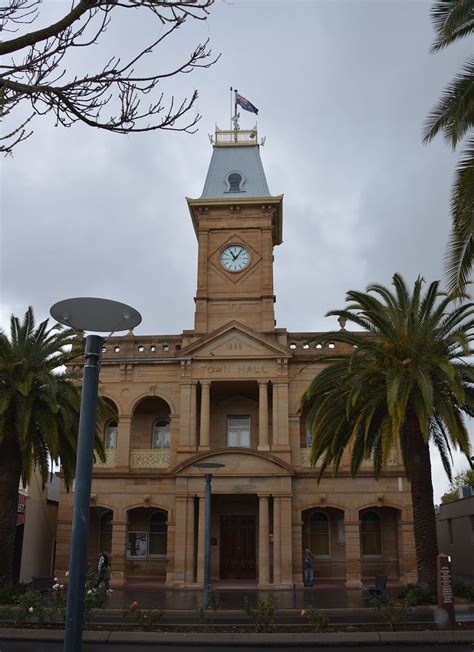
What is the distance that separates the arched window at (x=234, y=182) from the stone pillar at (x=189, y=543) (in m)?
16.5

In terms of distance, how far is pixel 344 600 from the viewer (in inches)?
916

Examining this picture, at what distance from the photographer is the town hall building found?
97.9 feet

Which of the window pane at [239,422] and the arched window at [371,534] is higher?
the window pane at [239,422]

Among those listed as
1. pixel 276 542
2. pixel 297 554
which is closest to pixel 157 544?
pixel 276 542

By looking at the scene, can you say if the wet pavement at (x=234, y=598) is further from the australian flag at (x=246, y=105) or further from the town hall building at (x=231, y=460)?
the australian flag at (x=246, y=105)

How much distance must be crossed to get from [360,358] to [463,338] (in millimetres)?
3163

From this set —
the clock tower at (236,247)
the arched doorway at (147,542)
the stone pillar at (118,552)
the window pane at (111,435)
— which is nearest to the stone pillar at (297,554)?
the arched doorway at (147,542)

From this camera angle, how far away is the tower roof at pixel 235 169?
3694 cm

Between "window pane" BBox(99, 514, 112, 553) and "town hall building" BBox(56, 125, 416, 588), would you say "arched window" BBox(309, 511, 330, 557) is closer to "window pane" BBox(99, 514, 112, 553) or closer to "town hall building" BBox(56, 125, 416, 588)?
"town hall building" BBox(56, 125, 416, 588)

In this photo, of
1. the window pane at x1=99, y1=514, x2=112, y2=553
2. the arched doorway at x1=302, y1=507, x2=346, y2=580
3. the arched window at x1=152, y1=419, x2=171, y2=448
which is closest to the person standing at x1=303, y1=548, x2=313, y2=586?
the arched doorway at x1=302, y1=507, x2=346, y2=580

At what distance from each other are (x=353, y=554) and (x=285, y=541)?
3076mm

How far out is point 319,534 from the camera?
32531 millimetres

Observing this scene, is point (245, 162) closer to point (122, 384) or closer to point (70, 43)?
point (122, 384)

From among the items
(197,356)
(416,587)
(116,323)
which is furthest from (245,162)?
(116,323)
